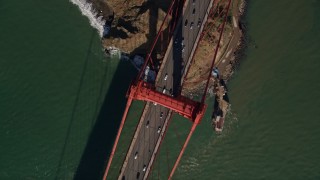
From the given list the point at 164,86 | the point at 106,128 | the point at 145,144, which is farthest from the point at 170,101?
the point at 106,128

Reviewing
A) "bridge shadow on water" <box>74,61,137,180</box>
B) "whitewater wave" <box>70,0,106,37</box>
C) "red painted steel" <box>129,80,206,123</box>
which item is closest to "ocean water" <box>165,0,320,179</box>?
"bridge shadow on water" <box>74,61,137,180</box>

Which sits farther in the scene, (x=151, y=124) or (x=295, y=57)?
(x=295, y=57)

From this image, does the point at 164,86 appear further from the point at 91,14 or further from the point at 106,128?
the point at 91,14

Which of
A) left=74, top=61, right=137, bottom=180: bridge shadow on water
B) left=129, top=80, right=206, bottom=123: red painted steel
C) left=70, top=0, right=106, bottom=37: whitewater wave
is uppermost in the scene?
left=70, top=0, right=106, bottom=37: whitewater wave

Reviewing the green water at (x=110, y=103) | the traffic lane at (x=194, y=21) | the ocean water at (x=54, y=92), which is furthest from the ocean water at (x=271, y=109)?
the ocean water at (x=54, y=92)

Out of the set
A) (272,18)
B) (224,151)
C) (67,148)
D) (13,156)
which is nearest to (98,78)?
(67,148)

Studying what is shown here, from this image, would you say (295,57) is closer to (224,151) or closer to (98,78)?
(224,151)

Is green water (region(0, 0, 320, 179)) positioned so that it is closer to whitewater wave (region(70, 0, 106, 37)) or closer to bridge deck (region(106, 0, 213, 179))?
whitewater wave (region(70, 0, 106, 37))
